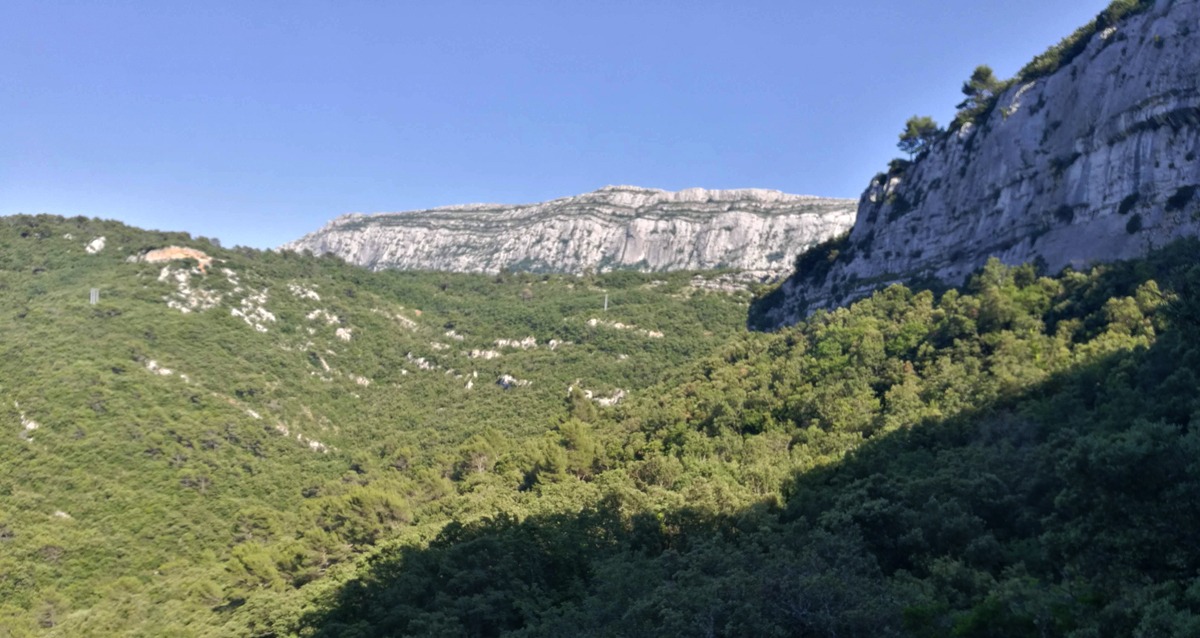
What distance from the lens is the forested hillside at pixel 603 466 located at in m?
18.1

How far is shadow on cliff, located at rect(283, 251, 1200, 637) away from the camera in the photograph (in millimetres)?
16016

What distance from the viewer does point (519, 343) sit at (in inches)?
3688

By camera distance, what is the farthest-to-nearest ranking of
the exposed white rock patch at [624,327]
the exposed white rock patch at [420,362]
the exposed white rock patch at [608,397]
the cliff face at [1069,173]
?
1. the exposed white rock patch at [624,327]
2. the exposed white rock patch at [420,362]
3. the exposed white rock patch at [608,397]
4. the cliff face at [1069,173]

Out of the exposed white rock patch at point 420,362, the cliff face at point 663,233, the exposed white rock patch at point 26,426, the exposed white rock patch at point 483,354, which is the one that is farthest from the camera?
the cliff face at point 663,233

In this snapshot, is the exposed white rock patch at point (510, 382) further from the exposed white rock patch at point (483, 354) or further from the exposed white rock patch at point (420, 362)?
the exposed white rock patch at point (420, 362)

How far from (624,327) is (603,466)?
46.9 metres

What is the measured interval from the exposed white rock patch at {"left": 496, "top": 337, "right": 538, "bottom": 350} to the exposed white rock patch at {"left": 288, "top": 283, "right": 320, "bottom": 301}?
22.0 m

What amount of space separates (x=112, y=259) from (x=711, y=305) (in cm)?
6714

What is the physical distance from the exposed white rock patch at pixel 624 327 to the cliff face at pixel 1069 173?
96.5 ft

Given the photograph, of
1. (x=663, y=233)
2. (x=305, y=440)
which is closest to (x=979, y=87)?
(x=305, y=440)

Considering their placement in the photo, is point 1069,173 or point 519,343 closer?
point 1069,173

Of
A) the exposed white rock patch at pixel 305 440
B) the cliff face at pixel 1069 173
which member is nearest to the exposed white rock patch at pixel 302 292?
the exposed white rock patch at pixel 305 440

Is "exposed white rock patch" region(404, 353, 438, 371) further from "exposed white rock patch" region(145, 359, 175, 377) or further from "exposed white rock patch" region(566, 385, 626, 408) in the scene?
A: "exposed white rock patch" region(145, 359, 175, 377)

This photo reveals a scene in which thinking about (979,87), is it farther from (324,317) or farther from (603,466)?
(324,317)
